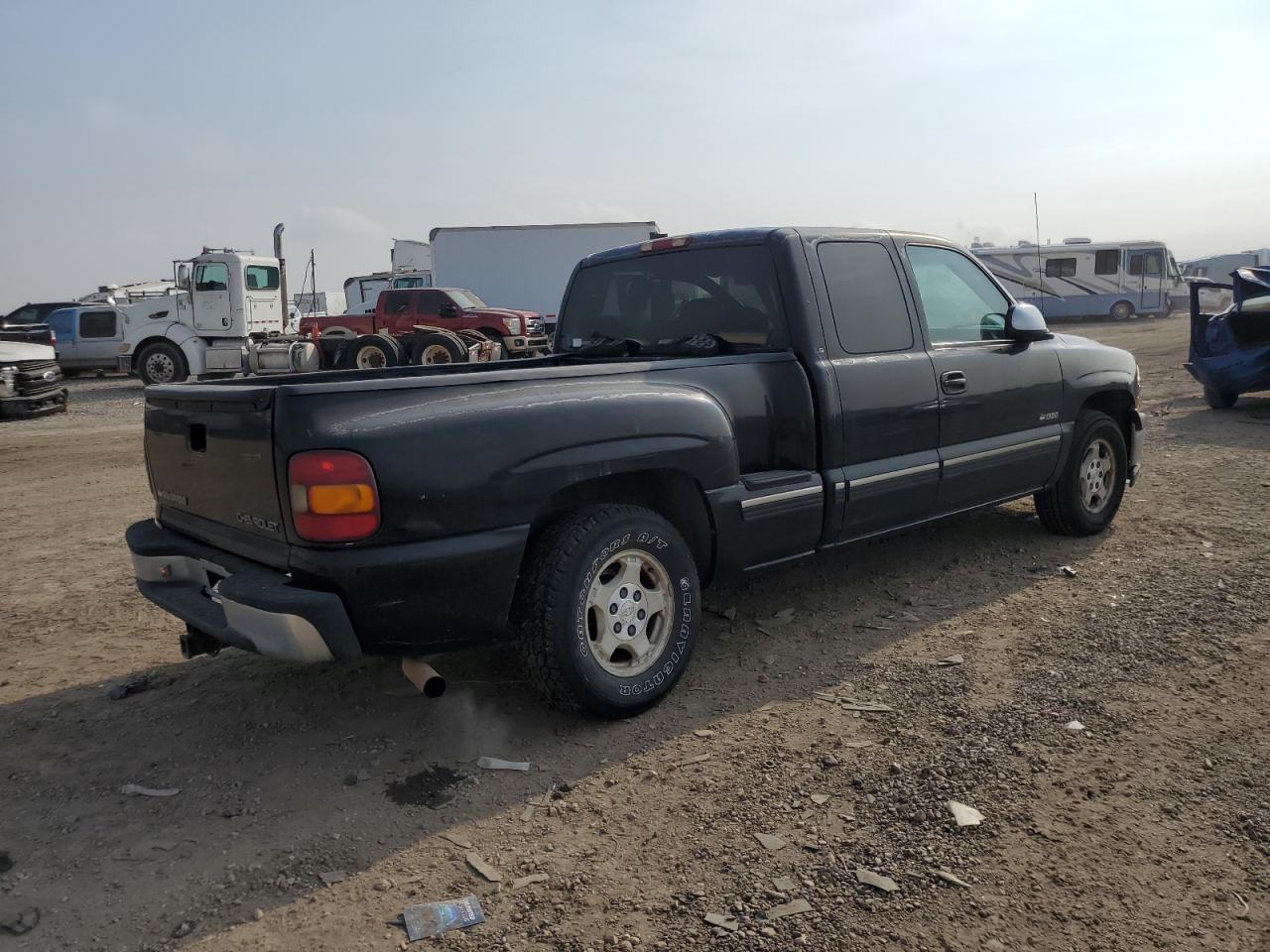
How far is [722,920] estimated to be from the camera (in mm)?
2465

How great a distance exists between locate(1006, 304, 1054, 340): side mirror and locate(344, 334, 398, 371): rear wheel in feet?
43.7

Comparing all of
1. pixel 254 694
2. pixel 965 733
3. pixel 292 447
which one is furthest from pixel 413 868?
pixel 965 733

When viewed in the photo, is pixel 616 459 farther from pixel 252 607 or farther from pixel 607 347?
pixel 607 347

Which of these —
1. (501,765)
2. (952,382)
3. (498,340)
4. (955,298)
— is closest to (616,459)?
(501,765)

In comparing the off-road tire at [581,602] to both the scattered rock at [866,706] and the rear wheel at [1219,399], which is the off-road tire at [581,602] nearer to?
the scattered rock at [866,706]

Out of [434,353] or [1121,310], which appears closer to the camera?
[434,353]

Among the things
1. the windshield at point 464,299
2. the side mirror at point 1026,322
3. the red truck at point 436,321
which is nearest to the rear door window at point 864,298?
the side mirror at point 1026,322

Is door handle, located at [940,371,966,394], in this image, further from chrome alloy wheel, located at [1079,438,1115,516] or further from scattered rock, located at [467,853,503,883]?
scattered rock, located at [467,853,503,883]

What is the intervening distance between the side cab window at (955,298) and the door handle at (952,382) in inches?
7.2

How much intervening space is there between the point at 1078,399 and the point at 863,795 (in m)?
3.47

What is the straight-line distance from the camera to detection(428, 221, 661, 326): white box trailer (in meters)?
24.6

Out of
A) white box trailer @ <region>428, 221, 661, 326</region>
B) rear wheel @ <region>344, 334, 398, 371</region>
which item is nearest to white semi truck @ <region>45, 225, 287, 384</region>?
rear wheel @ <region>344, 334, 398, 371</region>

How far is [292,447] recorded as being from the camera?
9.48 feet

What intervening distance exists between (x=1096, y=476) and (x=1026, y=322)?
1.39 meters
